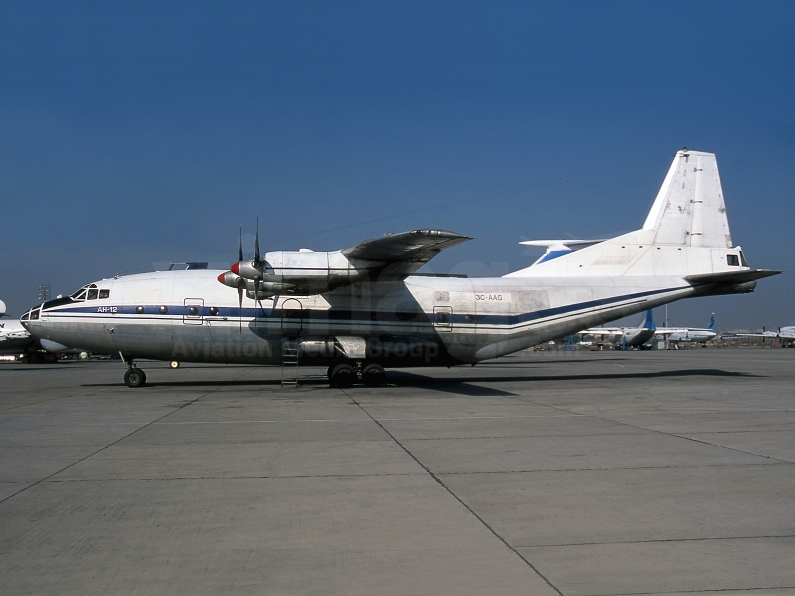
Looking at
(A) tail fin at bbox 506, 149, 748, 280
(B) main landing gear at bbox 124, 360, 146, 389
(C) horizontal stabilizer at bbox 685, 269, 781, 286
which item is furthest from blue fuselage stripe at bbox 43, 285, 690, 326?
(C) horizontal stabilizer at bbox 685, 269, 781, 286

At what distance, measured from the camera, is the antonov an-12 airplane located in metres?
19.5

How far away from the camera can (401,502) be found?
266 inches

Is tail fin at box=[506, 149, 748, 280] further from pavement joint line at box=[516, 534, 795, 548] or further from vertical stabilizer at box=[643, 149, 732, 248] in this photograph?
pavement joint line at box=[516, 534, 795, 548]

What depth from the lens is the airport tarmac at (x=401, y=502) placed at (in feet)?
15.5

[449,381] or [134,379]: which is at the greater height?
[134,379]

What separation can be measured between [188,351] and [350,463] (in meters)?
13.0

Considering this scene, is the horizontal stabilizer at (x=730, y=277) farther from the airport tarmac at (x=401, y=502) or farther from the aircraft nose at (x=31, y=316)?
the aircraft nose at (x=31, y=316)

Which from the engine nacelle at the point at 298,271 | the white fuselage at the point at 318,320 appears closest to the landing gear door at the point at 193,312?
the white fuselage at the point at 318,320

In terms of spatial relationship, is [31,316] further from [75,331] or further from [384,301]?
[384,301]

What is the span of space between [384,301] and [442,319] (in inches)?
78.2

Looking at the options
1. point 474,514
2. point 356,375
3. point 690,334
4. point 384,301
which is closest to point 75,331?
point 356,375

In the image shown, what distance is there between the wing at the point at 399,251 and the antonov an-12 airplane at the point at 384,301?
0.21ft

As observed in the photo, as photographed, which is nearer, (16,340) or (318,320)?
(318,320)

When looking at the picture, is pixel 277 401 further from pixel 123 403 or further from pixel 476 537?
pixel 476 537
